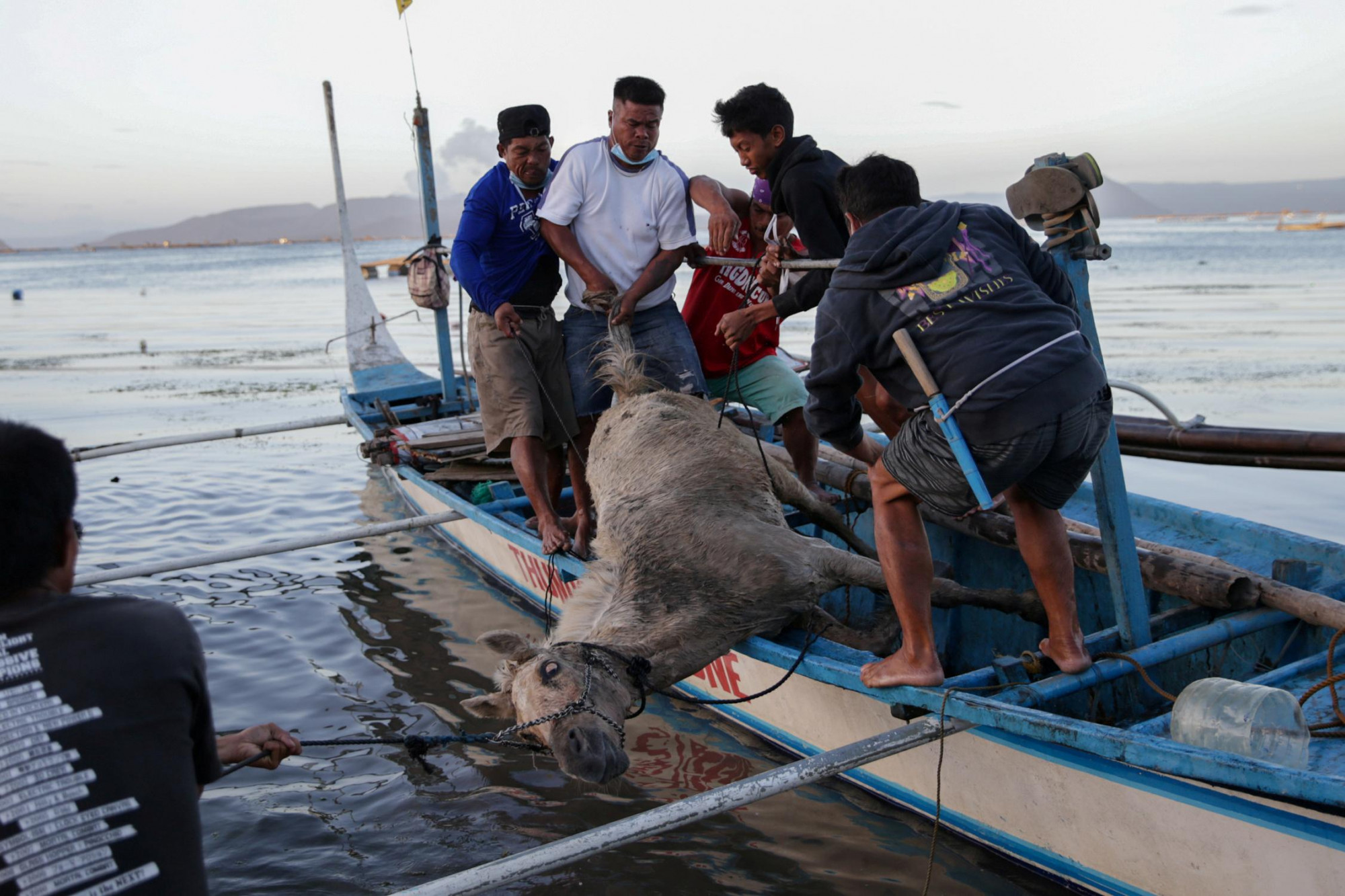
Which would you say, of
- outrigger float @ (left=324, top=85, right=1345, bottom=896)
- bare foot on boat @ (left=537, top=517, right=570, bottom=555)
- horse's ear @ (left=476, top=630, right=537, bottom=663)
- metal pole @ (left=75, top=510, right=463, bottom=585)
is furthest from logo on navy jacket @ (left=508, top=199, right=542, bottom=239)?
horse's ear @ (left=476, top=630, right=537, bottom=663)

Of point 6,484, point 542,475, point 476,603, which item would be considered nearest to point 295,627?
point 476,603

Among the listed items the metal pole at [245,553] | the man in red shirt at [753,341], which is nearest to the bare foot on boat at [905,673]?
the man in red shirt at [753,341]

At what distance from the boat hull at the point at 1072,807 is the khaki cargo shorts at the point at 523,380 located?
192 centimetres

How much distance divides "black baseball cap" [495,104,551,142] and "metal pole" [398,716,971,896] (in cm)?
423

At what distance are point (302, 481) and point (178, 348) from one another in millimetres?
15709

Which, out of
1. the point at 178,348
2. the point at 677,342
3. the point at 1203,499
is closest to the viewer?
the point at 677,342

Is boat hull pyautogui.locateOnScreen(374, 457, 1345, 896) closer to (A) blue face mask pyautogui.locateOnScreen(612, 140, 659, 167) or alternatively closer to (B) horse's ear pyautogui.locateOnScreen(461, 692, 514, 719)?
(B) horse's ear pyautogui.locateOnScreen(461, 692, 514, 719)

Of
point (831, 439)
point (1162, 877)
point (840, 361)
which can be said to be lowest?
point (1162, 877)

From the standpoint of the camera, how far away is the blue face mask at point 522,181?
20.9 feet

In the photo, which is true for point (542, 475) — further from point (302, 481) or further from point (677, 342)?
point (302, 481)

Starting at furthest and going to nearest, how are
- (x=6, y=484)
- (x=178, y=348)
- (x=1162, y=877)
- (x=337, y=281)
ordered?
(x=337, y=281) < (x=178, y=348) < (x=1162, y=877) < (x=6, y=484)

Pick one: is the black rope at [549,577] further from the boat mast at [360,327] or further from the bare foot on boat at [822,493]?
the boat mast at [360,327]

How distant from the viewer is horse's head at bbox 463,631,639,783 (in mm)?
3699

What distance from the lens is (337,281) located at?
53656 mm
